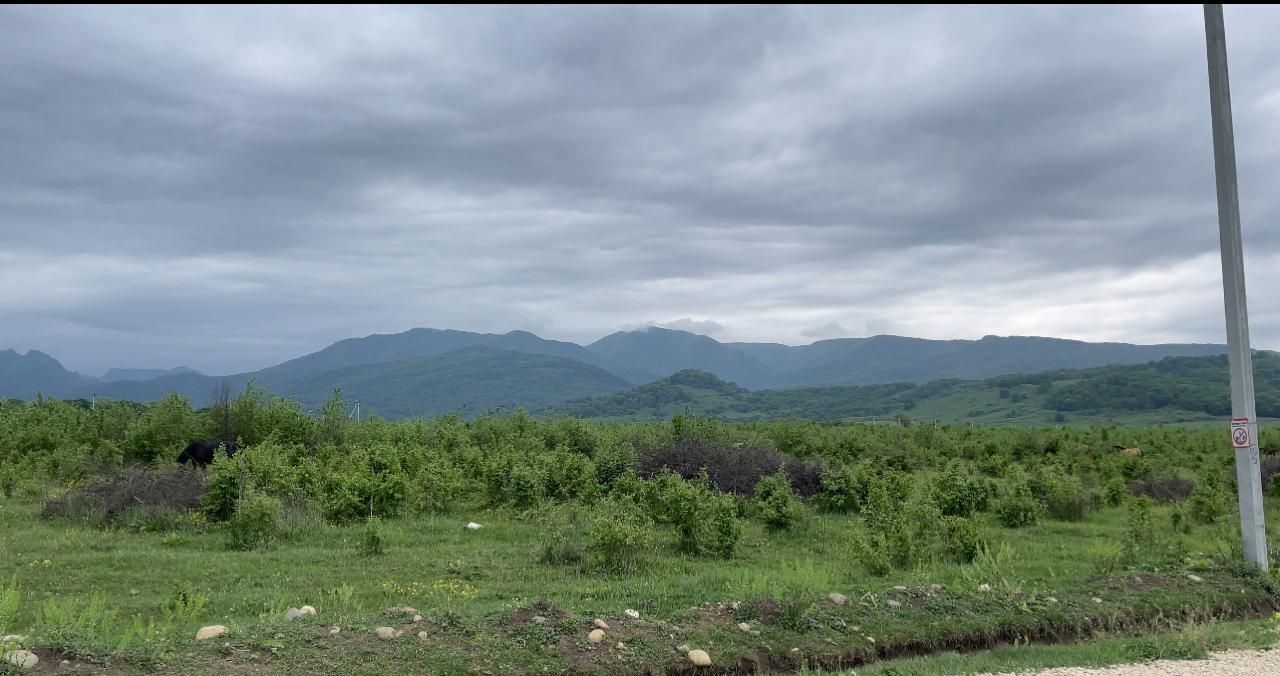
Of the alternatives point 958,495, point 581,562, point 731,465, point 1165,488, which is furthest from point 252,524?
point 1165,488

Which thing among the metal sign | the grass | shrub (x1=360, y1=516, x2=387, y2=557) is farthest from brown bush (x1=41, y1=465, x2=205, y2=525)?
the metal sign

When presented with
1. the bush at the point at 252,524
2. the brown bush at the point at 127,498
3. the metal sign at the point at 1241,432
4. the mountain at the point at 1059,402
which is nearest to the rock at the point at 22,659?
the bush at the point at 252,524

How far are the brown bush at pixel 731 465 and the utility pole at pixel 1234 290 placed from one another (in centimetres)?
1041

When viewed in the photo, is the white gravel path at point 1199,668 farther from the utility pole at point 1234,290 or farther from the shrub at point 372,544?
the shrub at point 372,544

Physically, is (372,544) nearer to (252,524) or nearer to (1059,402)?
(252,524)

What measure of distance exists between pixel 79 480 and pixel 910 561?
807 inches

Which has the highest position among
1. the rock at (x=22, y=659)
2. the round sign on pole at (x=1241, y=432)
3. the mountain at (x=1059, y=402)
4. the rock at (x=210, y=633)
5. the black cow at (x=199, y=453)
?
the round sign on pole at (x=1241, y=432)

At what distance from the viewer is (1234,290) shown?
461 inches

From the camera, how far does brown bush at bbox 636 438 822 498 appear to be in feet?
71.0

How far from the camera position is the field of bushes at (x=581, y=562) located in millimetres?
8195

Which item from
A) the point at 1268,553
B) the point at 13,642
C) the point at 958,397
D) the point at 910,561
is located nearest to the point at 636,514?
the point at 910,561

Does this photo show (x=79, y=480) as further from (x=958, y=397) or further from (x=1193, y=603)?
(x=958, y=397)

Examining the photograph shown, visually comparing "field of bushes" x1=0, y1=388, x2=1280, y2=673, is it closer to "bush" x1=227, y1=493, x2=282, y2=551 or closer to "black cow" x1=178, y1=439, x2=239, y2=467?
"bush" x1=227, y1=493, x2=282, y2=551

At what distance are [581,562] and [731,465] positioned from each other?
10.0 meters
